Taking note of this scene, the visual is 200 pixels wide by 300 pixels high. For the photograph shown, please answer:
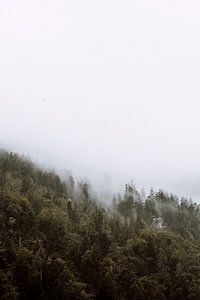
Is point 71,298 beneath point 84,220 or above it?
beneath

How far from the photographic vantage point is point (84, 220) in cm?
14088

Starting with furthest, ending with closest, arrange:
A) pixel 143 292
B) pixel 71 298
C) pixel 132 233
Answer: pixel 132 233
pixel 143 292
pixel 71 298

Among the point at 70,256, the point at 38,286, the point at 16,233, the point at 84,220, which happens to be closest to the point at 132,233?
the point at 84,220

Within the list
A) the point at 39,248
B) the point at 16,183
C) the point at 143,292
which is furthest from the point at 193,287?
the point at 16,183

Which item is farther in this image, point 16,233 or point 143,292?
point 16,233

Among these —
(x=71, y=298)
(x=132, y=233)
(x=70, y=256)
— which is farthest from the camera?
(x=132, y=233)

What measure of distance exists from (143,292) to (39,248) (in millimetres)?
25162

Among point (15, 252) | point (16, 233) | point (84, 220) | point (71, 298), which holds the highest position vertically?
point (84, 220)

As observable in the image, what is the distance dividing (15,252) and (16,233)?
14042 millimetres

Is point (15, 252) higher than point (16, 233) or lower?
lower

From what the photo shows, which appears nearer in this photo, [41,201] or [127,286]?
[127,286]

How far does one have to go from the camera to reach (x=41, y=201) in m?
148

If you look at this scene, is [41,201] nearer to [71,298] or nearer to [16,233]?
[16,233]

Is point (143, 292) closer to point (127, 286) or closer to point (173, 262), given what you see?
point (127, 286)
